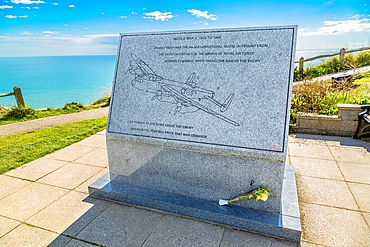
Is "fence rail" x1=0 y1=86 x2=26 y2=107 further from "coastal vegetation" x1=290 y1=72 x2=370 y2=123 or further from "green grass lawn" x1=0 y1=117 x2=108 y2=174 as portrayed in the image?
"coastal vegetation" x1=290 y1=72 x2=370 y2=123

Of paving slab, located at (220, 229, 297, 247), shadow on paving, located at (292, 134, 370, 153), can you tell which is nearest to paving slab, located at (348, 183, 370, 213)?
paving slab, located at (220, 229, 297, 247)

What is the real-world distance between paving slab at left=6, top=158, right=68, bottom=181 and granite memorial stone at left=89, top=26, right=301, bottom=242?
4.50 ft

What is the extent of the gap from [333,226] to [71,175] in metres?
3.64

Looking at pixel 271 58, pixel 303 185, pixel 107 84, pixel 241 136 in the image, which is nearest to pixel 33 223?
pixel 241 136

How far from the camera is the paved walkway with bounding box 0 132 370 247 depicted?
2371 millimetres

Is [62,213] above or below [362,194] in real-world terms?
below

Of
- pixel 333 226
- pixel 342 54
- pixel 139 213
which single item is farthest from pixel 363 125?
pixel 342 54

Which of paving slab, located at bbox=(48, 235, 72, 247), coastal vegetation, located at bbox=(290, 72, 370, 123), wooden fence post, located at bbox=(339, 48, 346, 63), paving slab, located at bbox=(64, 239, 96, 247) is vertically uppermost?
wooden fence post, located at bbox=(339, 48, 346, 63)

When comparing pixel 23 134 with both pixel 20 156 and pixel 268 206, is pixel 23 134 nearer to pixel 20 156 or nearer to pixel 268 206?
pixel 20 156

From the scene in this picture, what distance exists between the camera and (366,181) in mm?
3311

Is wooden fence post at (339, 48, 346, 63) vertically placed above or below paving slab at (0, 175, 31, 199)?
above

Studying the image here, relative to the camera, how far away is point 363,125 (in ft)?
15.5

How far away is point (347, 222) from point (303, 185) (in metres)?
0.78

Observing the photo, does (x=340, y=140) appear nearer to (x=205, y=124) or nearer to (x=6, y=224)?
(x=205, y=124)
